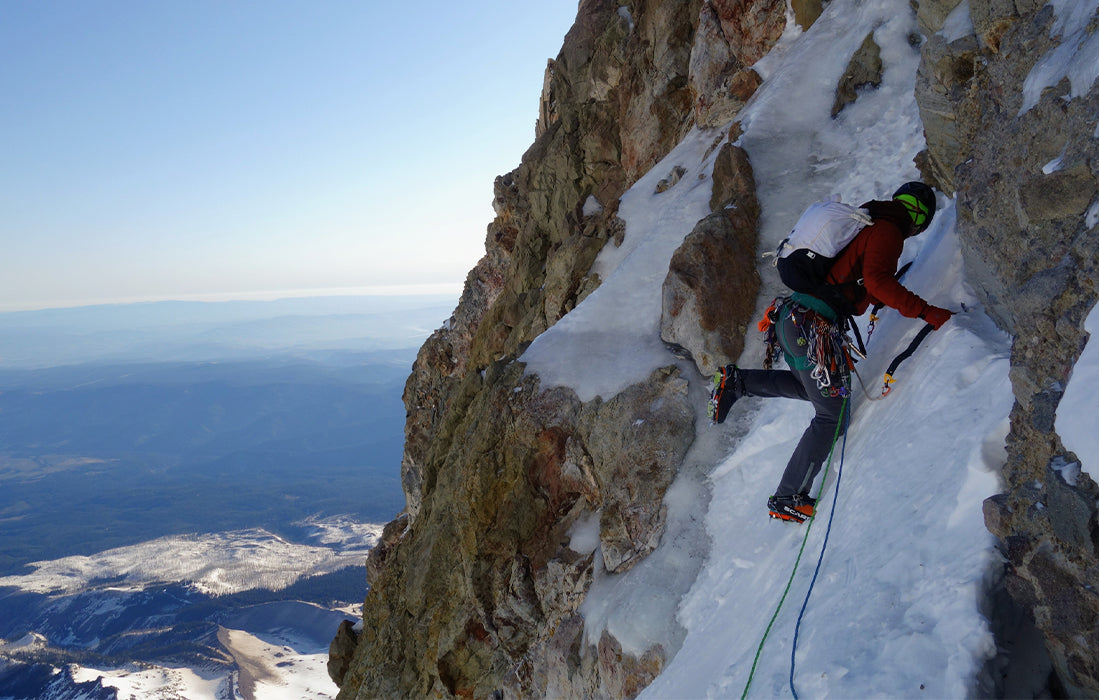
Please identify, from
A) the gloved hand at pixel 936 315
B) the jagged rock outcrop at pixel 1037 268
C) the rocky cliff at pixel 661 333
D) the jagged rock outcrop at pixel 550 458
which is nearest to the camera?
the jagged rock outcrop at pixel 1037 268

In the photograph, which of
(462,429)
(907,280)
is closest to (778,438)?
(907,280)

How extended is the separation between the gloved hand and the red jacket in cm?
7

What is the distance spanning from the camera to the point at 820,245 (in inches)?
233

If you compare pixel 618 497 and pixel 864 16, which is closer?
pixel 618 497

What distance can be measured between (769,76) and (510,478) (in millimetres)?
12646

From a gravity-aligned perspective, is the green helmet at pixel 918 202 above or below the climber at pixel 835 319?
above

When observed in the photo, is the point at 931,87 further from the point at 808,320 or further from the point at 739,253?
the point at 739,253

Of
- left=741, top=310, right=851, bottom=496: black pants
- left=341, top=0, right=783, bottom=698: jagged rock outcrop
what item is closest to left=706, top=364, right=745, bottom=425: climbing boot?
left=741, top=310, right=851, bottom=496: black pants

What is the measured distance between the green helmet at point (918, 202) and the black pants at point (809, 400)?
4.74ft

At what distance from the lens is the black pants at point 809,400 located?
583 cm

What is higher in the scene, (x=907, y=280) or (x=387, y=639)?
(x=907, y=280)

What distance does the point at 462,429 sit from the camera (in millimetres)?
15234

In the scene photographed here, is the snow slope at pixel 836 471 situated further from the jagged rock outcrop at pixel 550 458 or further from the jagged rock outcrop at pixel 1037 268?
the jagged rock outcrop at pixel 550 458

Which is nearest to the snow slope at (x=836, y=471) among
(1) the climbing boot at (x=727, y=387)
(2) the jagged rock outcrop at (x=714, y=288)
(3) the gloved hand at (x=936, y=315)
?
(3) the gloved hand at (x=936, y=315)
